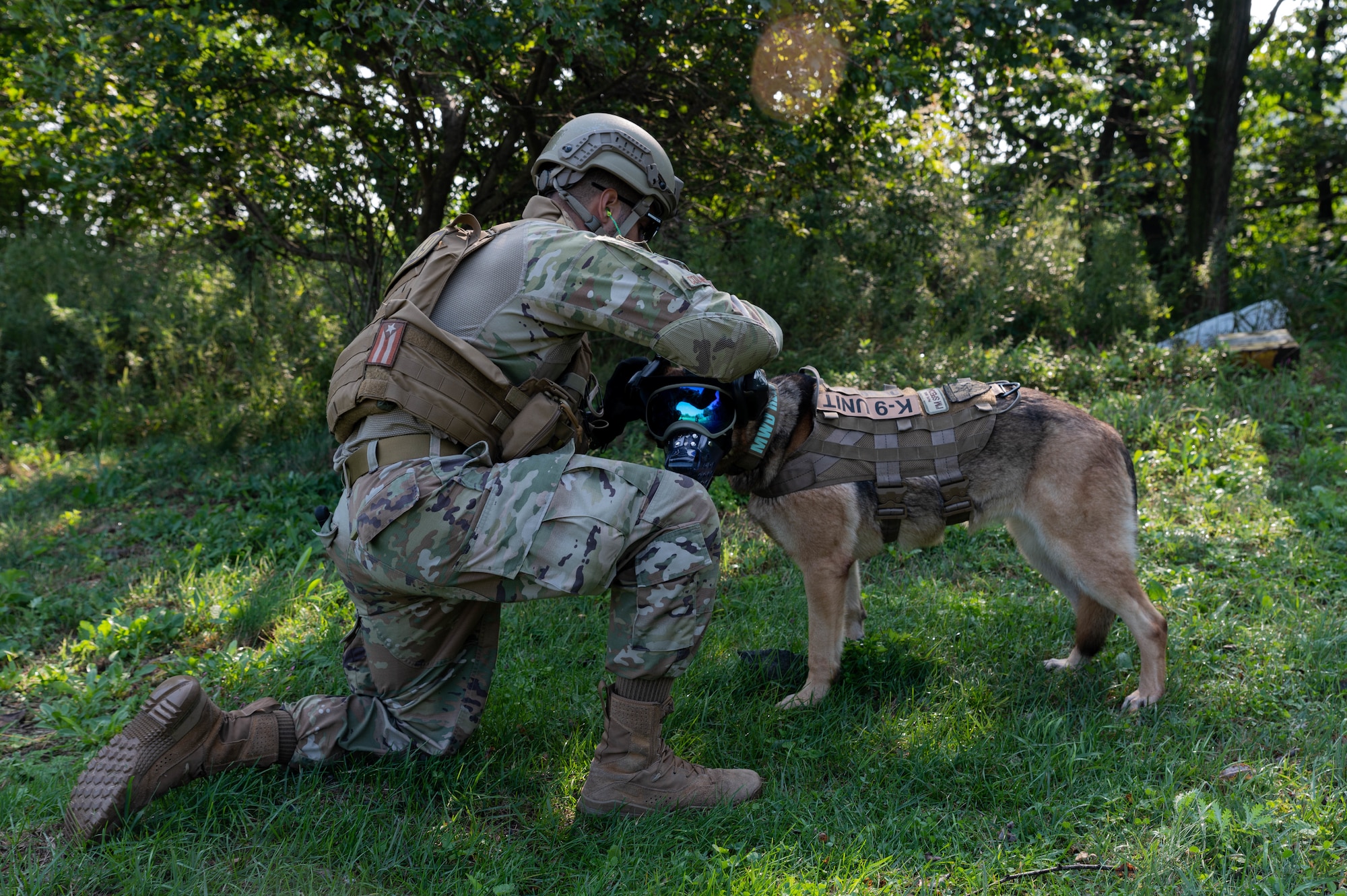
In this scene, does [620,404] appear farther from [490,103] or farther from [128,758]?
[490,103]

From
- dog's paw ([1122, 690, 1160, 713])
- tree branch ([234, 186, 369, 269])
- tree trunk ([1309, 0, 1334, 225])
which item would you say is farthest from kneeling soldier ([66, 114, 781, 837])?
tree trunk ([1309, 0, 1334, 225])

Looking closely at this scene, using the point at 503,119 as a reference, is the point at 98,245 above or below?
below

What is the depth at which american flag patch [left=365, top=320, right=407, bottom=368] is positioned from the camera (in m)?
2.52

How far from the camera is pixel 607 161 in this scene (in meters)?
2.86

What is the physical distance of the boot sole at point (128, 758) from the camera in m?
2.34

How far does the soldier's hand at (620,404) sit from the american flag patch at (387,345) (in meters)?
0.79

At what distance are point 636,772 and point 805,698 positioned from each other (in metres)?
0.94

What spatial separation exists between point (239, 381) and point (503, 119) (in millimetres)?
3424

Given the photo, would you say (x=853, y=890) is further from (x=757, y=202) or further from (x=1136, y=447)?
(x=757, y=202)

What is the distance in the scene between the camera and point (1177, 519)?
4.85 meters

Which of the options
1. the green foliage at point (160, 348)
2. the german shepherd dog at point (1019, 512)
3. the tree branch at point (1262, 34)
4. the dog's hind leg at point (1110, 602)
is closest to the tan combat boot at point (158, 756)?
the german shepherd dog at point (1019, 512)

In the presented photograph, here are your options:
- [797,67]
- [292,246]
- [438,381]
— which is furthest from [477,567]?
[292,246]

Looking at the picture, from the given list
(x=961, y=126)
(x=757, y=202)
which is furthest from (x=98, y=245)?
(x=961, y=126)

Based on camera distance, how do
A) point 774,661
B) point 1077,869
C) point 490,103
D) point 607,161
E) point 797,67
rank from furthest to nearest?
point 490,103, point 797,67, point 774,661, point 607,161, point 1077,869
